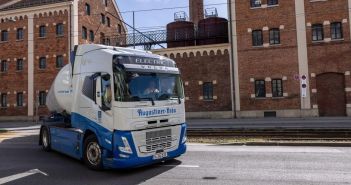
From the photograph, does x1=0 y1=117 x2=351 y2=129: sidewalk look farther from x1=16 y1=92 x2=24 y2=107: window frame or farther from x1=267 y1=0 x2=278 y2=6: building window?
x1=16 y1=92 x2=24 y2=107: window frame

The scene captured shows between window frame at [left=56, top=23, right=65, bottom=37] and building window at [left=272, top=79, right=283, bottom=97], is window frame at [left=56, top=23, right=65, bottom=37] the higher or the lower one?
the higher one

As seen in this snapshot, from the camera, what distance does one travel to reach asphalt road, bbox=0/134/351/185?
750cm

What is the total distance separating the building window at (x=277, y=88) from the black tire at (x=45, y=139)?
59.9 feet

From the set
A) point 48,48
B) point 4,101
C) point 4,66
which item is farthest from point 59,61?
point 4,101

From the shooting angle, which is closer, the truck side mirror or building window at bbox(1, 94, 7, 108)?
the truck side mirror

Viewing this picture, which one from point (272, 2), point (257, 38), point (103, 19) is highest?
point (103, 19)

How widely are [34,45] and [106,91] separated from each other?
87.8 feet

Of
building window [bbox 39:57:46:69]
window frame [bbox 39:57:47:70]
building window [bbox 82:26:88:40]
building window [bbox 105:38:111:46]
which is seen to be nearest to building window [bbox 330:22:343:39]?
building window [bbox 82:26:88:40]

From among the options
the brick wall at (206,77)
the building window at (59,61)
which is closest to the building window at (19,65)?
the building window at (59,61)

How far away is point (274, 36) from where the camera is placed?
2639cm

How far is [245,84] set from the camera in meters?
26.5

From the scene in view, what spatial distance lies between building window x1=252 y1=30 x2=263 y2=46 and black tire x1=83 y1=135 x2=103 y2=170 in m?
20.4

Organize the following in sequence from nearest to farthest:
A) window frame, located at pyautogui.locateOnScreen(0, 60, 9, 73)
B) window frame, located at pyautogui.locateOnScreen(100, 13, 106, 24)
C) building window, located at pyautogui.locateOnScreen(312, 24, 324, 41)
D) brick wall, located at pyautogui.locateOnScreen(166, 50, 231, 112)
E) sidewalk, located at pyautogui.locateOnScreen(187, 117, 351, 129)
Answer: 1. sidewalk, located at pyautogui.locateOnScreen(187, 117, 351, 129)
2. building window, located at pyautogui.locateOnScreen(312, 24, 324, 41)
3. brick wall, located at pyautogui.locateOnScreen(166, 50, 231, 112)
4. window frame, located at pyautogui.locateOnScreen(0, 60, 9, 73)
5. window frame, located at pyautogui.locateOnScreen(100, 13, 106, 24)

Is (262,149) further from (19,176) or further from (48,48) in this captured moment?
(48,48)
